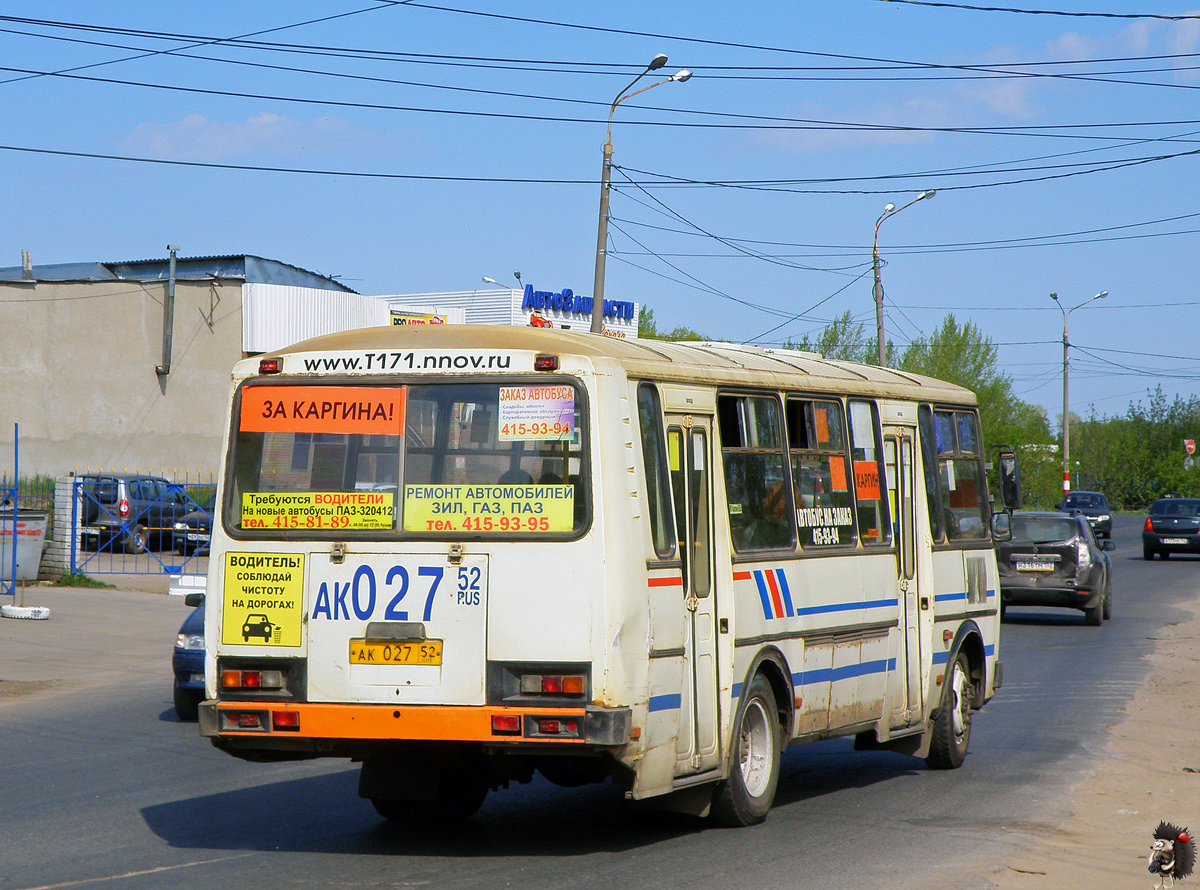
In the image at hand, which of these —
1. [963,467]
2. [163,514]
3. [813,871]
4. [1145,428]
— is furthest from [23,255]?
[1145,428]

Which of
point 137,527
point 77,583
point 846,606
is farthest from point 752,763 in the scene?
point 137,527

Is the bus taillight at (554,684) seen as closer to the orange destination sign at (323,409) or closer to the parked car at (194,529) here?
the orange destination sign at (323,409)

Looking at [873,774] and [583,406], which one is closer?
[583,406]

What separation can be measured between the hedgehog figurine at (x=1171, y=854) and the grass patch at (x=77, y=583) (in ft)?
72.9

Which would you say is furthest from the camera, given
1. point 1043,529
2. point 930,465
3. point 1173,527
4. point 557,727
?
point 1173,527

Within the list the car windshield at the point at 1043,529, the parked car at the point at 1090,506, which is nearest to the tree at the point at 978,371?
the parked car at the point at 1090,506

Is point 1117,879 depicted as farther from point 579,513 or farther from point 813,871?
point 579,513

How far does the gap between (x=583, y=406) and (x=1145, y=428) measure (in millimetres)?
93790

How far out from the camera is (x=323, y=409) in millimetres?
7305

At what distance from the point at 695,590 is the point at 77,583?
20.9 meters

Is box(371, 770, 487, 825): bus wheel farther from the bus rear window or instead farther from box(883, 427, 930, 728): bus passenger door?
box(883, 427, 930, 728): bus passenger door

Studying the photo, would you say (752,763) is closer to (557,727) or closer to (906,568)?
(557,727)

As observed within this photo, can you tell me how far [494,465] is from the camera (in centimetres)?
699

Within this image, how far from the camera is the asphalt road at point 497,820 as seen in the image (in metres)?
6.75
